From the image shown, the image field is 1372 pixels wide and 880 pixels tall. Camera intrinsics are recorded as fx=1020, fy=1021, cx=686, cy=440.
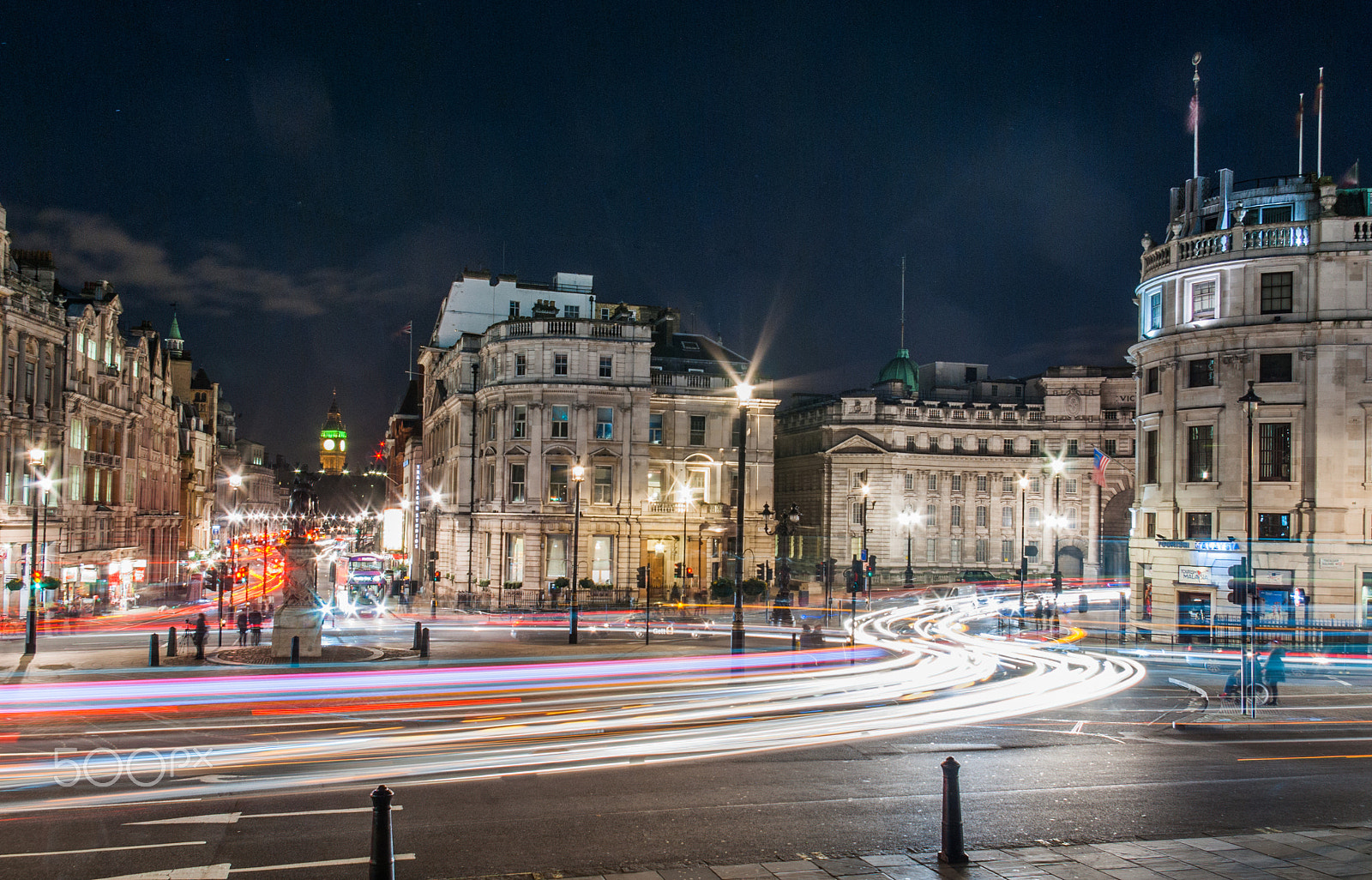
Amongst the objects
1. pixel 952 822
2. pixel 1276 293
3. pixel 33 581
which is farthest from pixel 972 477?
pixel 952 822

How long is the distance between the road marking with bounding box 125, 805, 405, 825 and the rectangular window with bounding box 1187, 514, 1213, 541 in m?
39.2

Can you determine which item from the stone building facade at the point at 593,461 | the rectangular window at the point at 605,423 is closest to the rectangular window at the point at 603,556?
the stone building facade at the point at 593,461

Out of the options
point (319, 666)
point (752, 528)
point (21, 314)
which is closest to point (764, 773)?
point (319, 666)

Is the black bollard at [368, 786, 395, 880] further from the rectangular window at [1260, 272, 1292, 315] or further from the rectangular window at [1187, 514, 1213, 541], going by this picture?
the rectangular window at [1260, 272, 1292, 315]

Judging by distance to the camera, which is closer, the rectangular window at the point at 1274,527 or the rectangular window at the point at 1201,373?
the rectangular window at the point at 1274,527

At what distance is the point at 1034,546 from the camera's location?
282ft

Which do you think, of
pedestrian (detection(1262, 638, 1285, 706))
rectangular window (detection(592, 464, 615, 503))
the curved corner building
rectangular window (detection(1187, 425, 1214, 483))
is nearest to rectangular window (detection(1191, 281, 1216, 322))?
the curved corner building

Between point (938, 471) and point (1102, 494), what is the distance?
15.1 m

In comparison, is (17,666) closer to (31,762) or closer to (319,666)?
(319,666)

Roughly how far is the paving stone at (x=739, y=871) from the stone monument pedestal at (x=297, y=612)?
2072 centimetres

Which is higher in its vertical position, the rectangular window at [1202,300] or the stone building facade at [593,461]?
the rectangular window at [1202,300]

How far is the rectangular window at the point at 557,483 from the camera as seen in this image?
5981 cm

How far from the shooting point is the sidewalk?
33.3ft

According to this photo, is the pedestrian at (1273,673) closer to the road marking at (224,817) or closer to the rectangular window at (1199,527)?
the road marking at (224,817)
